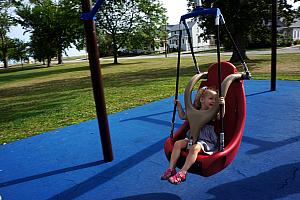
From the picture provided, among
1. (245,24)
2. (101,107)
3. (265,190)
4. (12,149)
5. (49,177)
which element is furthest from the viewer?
(245,24)

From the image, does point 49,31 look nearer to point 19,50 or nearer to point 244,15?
point 19,50

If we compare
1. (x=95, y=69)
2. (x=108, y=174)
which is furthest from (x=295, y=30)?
(x=108, y=174)

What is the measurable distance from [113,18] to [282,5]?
18089 millimetres

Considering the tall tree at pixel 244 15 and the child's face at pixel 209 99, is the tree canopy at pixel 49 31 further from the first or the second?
the child's face at pixel 209 99

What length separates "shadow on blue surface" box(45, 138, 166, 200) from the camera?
3.52 m

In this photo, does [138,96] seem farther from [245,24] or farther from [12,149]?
[245,24]

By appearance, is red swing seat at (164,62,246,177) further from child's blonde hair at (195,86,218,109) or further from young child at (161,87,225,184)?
child's blonde hair at (195,86,218,109)

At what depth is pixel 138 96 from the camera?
33.2 feet

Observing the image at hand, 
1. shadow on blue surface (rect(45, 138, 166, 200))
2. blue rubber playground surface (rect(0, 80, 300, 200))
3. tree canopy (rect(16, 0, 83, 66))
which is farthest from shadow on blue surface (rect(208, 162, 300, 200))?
tree canopy (rect(16, 0, 83, 66))

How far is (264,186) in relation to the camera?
3264 mm

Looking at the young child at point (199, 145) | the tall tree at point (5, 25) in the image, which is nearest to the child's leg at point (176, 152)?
the young child at point (199, 145)

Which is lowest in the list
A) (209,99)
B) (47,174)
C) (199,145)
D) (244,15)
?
(47,174)

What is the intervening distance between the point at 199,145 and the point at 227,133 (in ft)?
2.72

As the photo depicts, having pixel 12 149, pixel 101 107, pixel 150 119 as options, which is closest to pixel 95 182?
pixel 101 107
